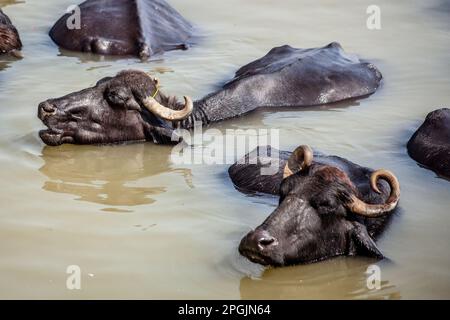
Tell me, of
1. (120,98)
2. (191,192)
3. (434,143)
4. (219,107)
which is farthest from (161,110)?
(434,143)

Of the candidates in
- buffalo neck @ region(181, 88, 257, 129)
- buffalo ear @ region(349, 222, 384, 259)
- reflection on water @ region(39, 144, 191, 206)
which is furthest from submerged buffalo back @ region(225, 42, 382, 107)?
buffalo ear @ region(349, 222, 384, 259)

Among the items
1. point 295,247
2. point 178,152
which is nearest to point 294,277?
point 295,247

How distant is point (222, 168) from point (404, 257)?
238cm

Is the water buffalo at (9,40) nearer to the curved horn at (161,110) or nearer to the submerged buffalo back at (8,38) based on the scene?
the submerged buffalo back at (8,38)

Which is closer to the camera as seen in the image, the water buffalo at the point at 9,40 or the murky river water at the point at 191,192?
the murky river water at the point at 191,192

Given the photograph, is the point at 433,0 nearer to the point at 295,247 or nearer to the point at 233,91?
the point at 233,91

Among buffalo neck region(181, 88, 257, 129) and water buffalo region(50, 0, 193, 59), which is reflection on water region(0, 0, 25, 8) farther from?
buffalo neck region(181, 88, 257, 129)

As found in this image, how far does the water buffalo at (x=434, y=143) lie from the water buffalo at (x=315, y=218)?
2100 millimetres

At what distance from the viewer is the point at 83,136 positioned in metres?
9.66

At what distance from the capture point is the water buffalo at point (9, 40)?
41.1 feet

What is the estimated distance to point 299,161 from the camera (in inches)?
283

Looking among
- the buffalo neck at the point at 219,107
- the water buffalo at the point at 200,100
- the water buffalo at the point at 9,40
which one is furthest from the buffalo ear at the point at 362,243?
the water buffalo at the point at 9,40
